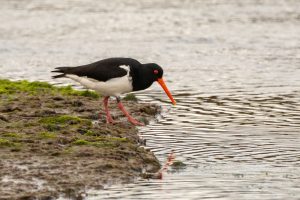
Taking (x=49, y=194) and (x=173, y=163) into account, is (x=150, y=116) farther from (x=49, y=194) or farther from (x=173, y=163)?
(x=49, y=194)

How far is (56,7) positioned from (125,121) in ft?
76.0

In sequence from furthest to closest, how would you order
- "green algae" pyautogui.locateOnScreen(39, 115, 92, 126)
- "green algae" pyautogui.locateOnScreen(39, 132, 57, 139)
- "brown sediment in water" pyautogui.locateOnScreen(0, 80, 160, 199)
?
"green algae" pyautogui.locateOnScreen(39, 115, 92, 126) → "green algae" pyautogui.locateOnScreen(39, 132, 57, 139) → "brown sediment in water" pyautogui.locateOnScreen(0, 80, 160, 199)

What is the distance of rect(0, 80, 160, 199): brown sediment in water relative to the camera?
1158cm

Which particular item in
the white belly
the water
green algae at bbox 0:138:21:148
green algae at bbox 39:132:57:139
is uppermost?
the white belly

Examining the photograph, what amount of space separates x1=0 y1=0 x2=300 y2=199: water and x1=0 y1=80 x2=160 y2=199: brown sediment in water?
452 millimetres

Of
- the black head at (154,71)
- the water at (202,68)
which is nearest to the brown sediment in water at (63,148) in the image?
the water at (202,68)

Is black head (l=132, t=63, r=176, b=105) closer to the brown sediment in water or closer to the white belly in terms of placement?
the white belly

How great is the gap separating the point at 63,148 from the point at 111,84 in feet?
10.6

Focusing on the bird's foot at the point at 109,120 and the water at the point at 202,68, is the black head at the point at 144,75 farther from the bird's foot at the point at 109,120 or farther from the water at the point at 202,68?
the water at the point at 202,68

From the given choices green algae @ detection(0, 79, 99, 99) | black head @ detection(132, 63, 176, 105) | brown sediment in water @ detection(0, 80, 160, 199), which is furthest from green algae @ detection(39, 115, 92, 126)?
green algae @ detection(0, 79, 99, 99)

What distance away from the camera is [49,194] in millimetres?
11125

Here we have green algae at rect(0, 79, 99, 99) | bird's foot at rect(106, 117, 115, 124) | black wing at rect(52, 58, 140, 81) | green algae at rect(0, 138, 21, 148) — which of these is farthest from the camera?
green algae at rect(0, 79, 99, 99)

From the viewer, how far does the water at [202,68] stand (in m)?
12.5

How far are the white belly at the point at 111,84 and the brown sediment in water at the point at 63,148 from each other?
2.14ft
